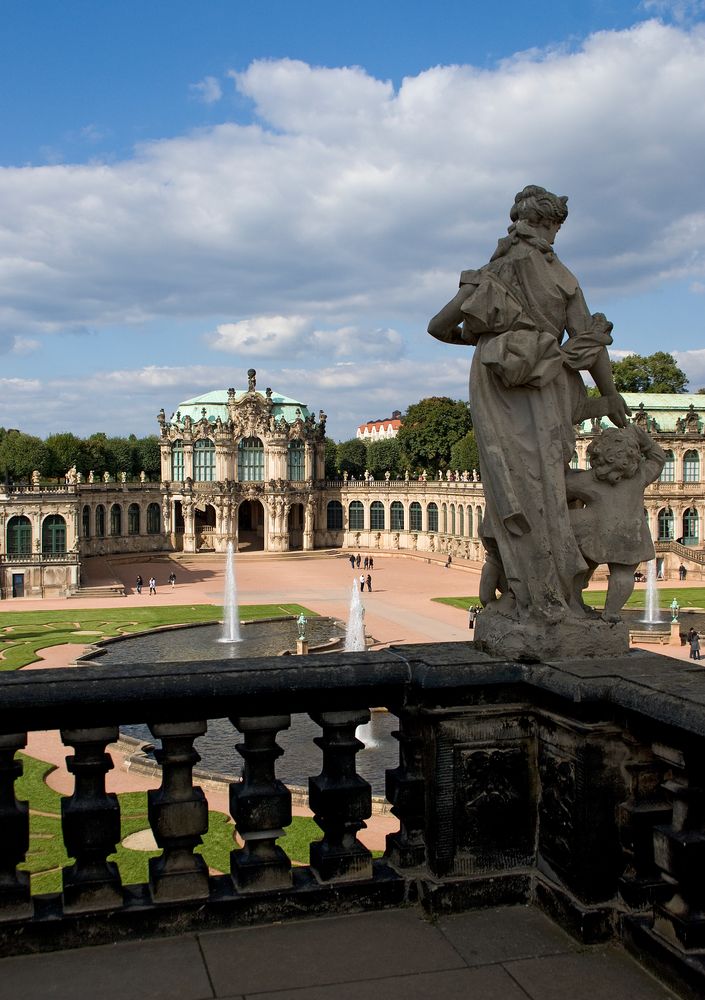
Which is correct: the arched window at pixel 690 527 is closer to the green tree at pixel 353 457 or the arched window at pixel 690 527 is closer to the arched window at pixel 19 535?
the arched window at pixel 19 535

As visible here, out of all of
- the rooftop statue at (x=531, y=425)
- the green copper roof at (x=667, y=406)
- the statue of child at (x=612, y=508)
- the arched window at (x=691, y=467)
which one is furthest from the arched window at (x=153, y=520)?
the statue of child at (x=612, y=508)

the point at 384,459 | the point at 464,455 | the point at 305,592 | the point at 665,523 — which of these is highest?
the point at 384,459

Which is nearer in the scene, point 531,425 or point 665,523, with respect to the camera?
point 531,425

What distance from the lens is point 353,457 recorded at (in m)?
138

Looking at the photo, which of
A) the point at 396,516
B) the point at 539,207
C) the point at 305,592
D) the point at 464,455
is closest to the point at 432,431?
the point at 464,455

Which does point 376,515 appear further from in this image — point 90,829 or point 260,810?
point 90,829

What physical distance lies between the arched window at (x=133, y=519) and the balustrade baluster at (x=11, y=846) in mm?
79949

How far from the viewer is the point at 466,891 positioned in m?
5.14

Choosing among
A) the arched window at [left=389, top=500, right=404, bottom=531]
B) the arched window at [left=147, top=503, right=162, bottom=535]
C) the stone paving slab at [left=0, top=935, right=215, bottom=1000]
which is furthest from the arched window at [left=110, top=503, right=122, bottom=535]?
the stone paving slab at [left=0, top=935, right=215, bottom=1000]

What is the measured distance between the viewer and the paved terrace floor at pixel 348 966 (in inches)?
164

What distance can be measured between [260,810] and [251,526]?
314ft

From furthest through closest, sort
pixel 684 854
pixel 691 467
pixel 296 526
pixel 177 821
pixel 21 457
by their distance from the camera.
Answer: pixel 21 457 → pixel 296 526 → pixel 691 467 → pixel 177 821 → pixel 684 854

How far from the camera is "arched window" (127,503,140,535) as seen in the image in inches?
3258

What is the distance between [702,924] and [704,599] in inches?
1953
